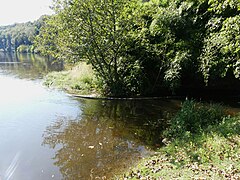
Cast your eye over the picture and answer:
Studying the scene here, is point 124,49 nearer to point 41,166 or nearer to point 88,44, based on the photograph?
point 88,44

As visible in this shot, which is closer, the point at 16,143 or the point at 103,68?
the point at 16,143

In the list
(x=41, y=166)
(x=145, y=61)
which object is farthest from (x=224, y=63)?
(x=41, y=166)

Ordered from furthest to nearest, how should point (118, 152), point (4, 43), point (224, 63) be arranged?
point (4, 43), point (224, 63), point (118, 152)

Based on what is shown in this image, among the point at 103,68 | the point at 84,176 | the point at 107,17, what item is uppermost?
the point at 107,17

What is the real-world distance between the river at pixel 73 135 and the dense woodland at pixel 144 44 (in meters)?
1.76

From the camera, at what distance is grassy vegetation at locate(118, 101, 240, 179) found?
5.08 m

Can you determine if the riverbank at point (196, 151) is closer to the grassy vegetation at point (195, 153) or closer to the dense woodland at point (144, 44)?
the grassy vegetation at point (195, 153)

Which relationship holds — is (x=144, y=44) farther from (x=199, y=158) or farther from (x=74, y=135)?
(x=199, y=158)

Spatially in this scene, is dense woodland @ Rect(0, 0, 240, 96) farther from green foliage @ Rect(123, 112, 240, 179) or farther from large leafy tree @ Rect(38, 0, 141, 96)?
green foliage @ Rect(123, 112, 240, 179)

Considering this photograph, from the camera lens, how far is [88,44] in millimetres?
13281

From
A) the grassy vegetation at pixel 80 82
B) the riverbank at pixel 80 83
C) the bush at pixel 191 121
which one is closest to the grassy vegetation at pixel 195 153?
the bush at pixel 191 121

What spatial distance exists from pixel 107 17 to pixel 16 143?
26.1 ft

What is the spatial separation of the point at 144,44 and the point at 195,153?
9055 mm

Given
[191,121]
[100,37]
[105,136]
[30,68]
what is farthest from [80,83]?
[30,68]
